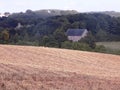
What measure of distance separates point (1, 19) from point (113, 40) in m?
15.6

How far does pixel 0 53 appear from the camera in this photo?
46.9 feet

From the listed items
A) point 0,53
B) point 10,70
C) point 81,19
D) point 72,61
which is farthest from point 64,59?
point 81,19

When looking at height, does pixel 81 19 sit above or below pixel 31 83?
below

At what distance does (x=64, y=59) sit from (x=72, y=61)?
1.53ft

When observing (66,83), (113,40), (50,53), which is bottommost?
(113,40)

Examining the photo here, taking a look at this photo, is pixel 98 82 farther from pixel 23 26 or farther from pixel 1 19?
pixel 1 19

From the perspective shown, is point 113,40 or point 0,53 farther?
point 113,40

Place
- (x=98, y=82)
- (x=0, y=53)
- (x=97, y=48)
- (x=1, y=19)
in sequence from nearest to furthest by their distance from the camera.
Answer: (x=98, y=82) → (x=0, y=53) → (x=97, y=48) → (x=1, y=19)

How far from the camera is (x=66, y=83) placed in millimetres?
8711

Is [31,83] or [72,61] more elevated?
[31,83]

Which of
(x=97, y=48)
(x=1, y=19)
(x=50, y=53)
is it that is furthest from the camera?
(x=1, y=19)

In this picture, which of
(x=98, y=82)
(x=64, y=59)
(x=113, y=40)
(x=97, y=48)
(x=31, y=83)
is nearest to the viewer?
(x=31, y=83)

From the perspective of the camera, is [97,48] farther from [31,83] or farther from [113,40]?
[31,83]

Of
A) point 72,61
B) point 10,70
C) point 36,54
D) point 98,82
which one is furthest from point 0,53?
point 98,82
